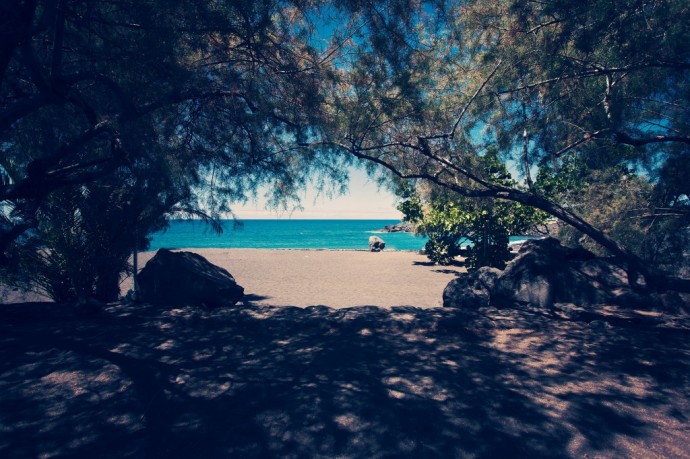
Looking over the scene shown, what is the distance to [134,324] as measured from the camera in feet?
21.2

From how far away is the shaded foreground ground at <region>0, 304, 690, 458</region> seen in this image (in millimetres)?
3199

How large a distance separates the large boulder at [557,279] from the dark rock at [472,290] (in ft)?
1.24

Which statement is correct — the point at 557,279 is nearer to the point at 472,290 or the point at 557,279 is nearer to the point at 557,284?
the point at 557,284

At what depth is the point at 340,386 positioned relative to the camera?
4246 millimetres

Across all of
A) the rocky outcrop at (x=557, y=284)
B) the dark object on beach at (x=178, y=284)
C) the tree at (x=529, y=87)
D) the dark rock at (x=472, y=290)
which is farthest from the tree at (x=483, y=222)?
the dark object on beach at (x=178, y=284)

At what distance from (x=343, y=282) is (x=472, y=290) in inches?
274

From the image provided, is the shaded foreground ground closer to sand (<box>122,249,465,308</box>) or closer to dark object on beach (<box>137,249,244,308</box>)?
dark object on beach (<box>137,249,244,308</box>)

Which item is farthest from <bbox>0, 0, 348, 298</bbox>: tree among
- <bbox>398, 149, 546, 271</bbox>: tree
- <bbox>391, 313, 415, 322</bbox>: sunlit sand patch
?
<bbox>398, 149, 546, 271</bbox>: tree

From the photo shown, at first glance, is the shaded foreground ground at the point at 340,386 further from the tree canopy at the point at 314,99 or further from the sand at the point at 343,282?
the sand at the point at 343,282

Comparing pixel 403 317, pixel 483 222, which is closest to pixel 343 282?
pixel 483 222

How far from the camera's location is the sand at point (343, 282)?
11.8 meters

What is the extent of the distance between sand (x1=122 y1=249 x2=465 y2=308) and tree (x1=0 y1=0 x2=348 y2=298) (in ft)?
15.9

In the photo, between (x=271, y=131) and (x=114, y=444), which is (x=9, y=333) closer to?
(x=114, y=444)

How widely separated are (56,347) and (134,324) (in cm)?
124
